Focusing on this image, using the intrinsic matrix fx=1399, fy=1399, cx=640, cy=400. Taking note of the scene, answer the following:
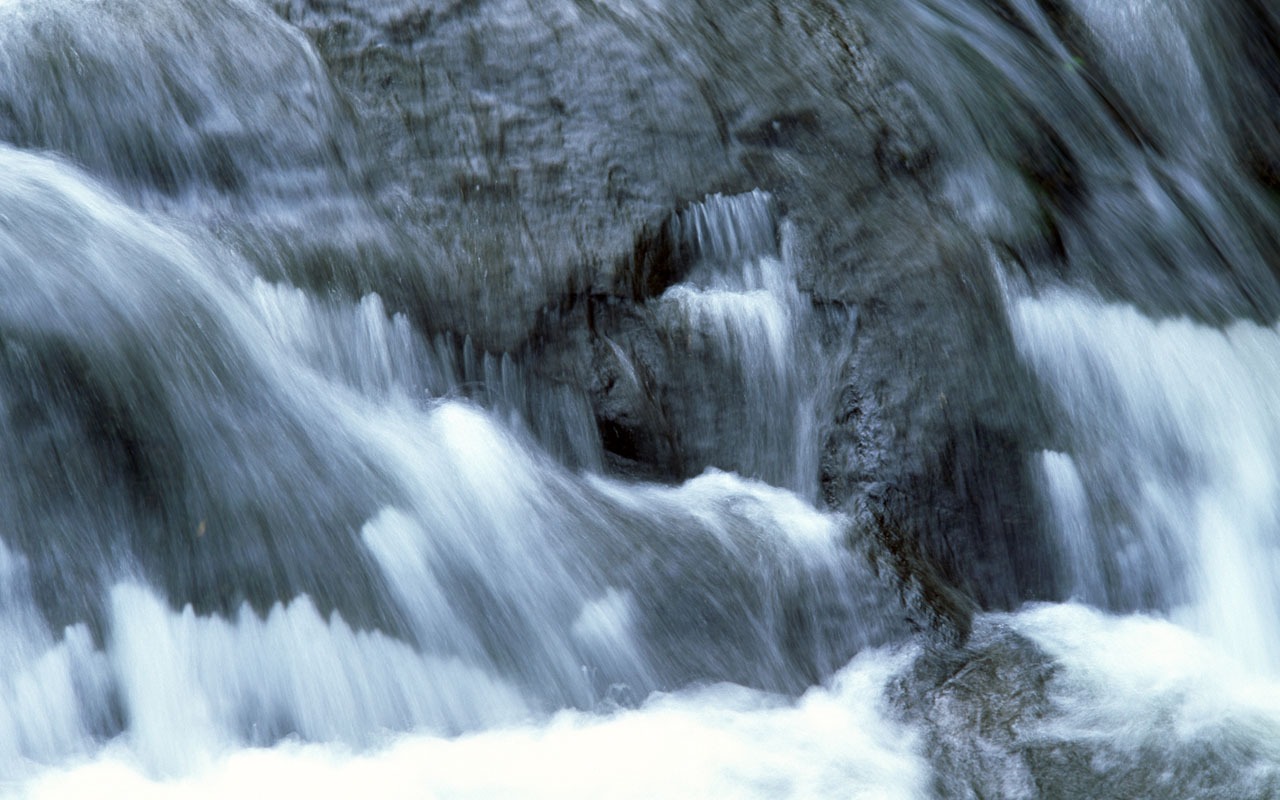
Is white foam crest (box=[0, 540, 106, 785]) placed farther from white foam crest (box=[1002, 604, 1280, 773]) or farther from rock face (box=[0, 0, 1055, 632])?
white foam crest (box=[1002, 604, 1280, 773])

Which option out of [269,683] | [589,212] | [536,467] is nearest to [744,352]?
[589,212]

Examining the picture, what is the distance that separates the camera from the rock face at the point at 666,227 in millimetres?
3812

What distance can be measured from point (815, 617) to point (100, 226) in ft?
6.61

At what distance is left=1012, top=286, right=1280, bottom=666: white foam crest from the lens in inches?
150

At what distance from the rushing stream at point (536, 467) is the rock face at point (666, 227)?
0.07 ft

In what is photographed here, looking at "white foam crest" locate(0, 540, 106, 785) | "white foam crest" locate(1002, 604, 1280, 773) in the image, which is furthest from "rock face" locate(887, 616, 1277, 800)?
"white foam crest" locate(0, 540, 106, 785)

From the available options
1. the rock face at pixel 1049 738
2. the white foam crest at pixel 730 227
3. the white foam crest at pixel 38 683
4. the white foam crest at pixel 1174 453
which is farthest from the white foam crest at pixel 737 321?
the white foam crest at pixel 38 683

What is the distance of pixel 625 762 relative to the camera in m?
3.07

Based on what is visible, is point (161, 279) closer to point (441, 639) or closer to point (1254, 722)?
point (441, 639)

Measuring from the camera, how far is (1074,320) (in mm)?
4188

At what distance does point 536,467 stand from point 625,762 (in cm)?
88

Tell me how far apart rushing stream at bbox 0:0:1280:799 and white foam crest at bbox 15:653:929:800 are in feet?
0.04

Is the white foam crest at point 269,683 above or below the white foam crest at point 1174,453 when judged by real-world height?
below

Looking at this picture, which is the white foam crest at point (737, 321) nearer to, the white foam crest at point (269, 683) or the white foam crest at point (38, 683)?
the white foam crest at point (269, 683)
